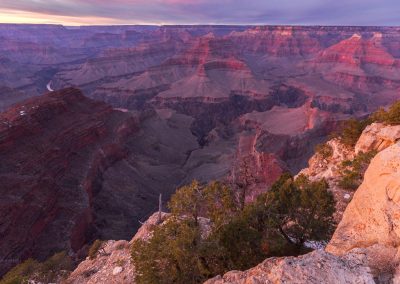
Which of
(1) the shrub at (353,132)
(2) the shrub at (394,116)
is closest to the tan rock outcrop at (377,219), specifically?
(2) the shrub at (394,116)

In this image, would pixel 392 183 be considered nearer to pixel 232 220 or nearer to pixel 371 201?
pixel 371 201

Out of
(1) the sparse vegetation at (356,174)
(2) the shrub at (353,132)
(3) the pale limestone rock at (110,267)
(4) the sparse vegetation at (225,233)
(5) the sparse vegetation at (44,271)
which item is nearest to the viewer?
(4) the sparse vegetation at (225,233)

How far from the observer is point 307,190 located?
1973 centimetres

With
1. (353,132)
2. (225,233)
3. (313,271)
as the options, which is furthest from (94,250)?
(353,132)

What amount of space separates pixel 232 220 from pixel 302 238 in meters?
4.67

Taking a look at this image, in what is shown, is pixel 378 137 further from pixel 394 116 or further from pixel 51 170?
pixel 51 170

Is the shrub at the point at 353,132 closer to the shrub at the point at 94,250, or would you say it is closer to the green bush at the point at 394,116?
the green bush at the point at 394,116

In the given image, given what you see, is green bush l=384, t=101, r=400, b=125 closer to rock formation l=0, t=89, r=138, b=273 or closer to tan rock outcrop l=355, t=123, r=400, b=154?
tan rock outcrop l=355, t=123, r=400, b=154


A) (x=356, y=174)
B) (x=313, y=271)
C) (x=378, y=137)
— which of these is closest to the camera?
(x=313, y=271)

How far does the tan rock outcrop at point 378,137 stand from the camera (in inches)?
963

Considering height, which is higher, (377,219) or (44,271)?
(377,219)

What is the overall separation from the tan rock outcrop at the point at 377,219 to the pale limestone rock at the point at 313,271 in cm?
76

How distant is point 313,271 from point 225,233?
22.3ft

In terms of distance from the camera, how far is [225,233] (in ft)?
53.9
